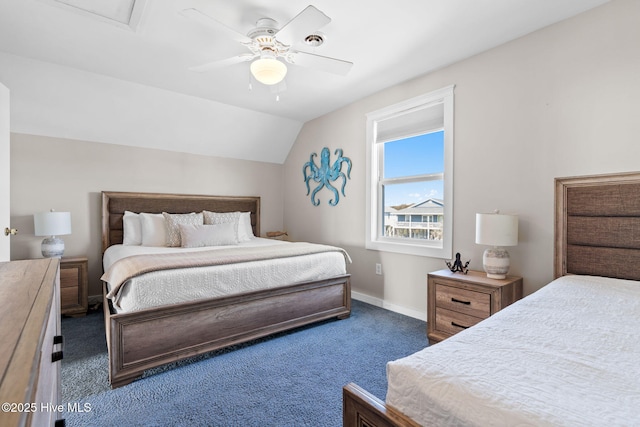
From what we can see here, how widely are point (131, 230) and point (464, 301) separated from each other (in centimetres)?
347

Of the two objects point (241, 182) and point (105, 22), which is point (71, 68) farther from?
point (241, 182)

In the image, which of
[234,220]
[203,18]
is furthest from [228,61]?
[234,220]

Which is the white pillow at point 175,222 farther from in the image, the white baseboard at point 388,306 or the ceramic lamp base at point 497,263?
the ceramic lamp base at point 497,263

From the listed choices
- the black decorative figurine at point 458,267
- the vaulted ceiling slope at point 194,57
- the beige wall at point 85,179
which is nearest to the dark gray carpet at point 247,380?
the black decorative figurine at point 458,267

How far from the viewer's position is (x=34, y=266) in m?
1.24

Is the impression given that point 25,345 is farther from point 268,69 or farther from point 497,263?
point 497,263

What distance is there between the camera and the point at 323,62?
2326 mm

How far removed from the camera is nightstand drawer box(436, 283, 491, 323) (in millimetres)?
2254

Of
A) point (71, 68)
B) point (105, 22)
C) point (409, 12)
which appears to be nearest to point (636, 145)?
point (409, 12)

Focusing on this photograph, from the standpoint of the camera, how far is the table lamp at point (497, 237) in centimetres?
224

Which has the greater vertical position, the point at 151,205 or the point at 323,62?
the point at 323,62

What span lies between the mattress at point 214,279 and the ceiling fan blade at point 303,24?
5.47 feet

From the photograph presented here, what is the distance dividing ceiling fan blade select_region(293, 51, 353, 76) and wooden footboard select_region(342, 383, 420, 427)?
2087 millimetres

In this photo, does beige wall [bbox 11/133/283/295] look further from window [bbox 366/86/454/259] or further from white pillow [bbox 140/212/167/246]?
window [bbox 366/86/454/259]
